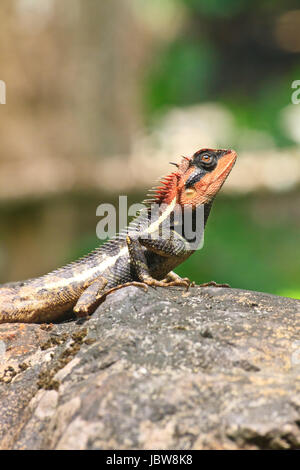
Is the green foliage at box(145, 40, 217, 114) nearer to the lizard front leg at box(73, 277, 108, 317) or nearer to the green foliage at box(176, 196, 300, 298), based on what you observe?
the green foliage at box(176, 196, 300, 298)

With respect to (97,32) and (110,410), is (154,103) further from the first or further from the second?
(110,410)

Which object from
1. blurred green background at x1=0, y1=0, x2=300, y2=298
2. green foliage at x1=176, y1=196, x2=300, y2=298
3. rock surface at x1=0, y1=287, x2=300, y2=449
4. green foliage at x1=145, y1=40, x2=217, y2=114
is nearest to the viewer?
rock surface at x1=0, y1=287, x2=300, y2=449

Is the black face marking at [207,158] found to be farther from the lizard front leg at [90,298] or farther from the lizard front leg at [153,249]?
the lizard front leg at [90,298]

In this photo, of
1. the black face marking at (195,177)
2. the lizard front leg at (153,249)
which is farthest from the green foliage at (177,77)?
the lizard front leg at (153,249)

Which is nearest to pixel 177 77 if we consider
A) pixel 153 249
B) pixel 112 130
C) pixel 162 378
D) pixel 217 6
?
pixel 112 130

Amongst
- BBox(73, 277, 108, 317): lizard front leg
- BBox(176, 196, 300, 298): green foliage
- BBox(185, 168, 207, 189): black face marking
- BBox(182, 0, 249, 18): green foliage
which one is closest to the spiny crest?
BBox(185, 168, 207, 189): black face marking

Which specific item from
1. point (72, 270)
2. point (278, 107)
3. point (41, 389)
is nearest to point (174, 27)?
point (278, 107)
